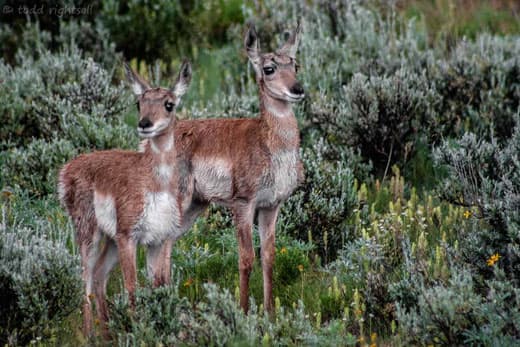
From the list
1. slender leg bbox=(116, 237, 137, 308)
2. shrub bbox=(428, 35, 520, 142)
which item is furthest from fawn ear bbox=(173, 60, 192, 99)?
shrub bbox=(428, 35, 520, 142)

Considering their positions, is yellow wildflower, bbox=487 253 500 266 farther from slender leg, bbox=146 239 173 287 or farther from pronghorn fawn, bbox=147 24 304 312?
slender leg, bbox=146 239 173 287

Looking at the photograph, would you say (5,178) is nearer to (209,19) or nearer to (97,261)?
(97,261)

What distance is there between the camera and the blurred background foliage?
263 inches

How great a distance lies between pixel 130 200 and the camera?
6.97 meters

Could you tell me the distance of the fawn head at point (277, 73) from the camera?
7.64 m

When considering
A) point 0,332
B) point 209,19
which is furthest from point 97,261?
point 209,19

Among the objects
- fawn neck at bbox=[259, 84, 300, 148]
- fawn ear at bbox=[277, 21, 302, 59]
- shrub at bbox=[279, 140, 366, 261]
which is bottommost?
shrub at bbox=[279, 140, 366, 261]

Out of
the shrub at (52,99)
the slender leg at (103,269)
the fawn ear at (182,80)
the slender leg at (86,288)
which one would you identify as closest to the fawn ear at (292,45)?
the fawn ear at (182,80)

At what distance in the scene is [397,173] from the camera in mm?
10164

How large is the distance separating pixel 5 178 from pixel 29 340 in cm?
349

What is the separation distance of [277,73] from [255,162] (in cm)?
74

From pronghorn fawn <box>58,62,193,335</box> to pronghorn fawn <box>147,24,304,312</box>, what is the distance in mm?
426

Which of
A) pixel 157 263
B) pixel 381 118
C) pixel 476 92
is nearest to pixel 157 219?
pixel 157 263

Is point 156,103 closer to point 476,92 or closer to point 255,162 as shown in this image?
point 255,162
